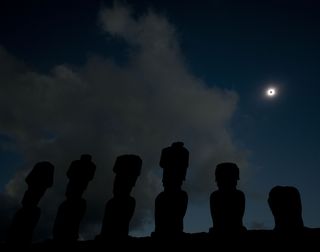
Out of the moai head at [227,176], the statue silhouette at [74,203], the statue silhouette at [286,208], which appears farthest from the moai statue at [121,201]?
the statue silhouette at [286,208]

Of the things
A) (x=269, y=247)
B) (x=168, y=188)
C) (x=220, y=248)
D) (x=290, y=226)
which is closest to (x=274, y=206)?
(x=290, y=226)

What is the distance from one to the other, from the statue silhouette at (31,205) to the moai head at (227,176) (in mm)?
8088

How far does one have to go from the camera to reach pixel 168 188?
1090 cm

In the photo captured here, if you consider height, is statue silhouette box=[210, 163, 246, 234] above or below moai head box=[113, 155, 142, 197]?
below

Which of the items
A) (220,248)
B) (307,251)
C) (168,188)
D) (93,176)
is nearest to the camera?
Answer: (307,251)

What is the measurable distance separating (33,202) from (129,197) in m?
4.98

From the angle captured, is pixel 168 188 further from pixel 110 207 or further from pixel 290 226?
pixel 290 226

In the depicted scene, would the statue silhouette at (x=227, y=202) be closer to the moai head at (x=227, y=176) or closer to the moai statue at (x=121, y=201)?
the moai head at (x=227, y=176)

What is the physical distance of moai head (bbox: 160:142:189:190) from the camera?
11.1 metres

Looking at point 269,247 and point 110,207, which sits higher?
point 110,207

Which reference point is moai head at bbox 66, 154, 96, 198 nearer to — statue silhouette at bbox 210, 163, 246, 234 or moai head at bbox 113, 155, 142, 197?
moai head at bbox 113, 155, 142, 197

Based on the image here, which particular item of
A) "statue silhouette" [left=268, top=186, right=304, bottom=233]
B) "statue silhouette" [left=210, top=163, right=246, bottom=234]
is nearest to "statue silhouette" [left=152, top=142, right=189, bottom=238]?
"statue silhouette" [left=210, top=163, right=246, bottom=234]

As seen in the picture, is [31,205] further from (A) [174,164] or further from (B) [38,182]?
(A) [174,164]

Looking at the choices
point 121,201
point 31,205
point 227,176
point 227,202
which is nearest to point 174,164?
point 227,176
